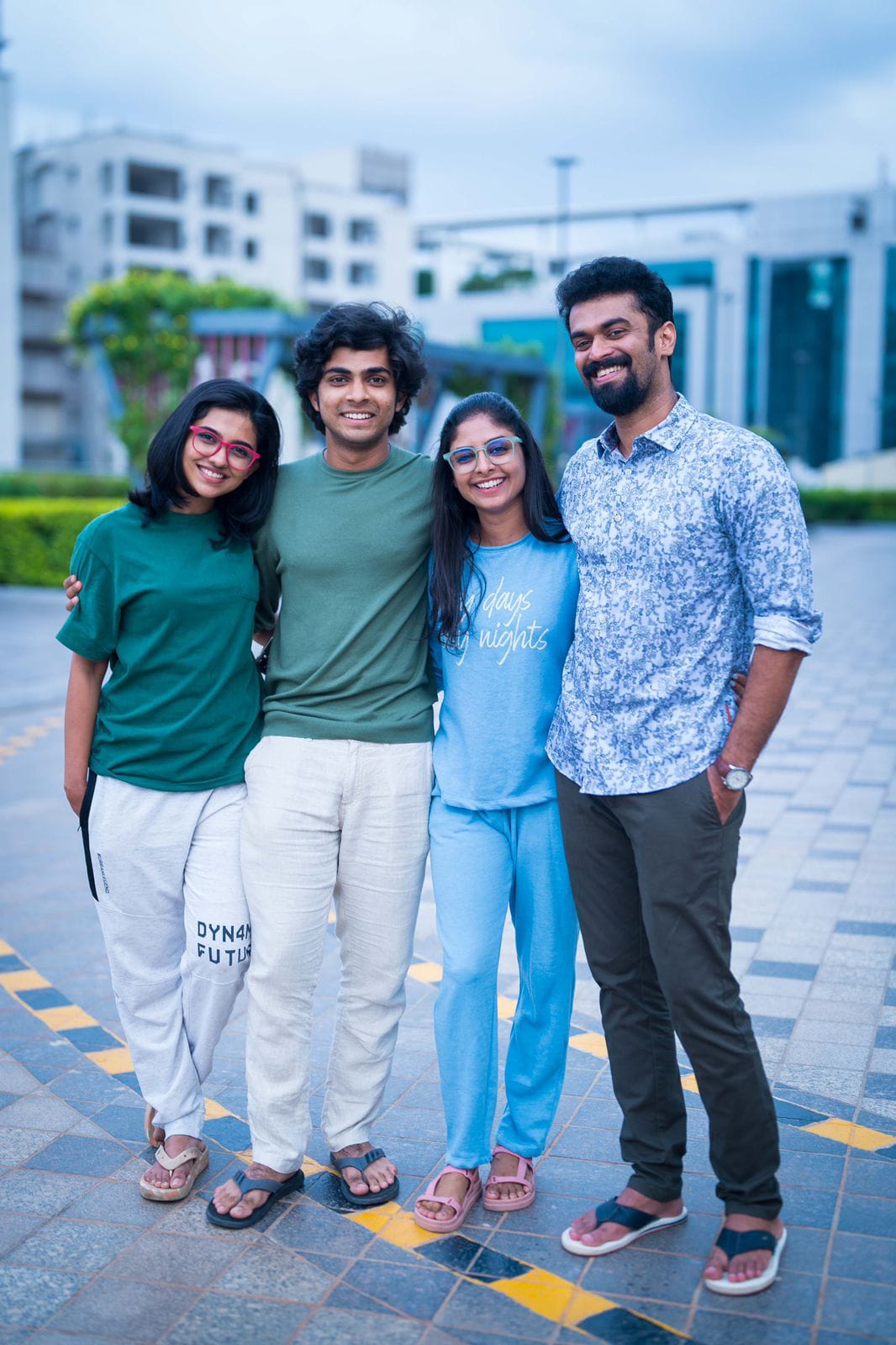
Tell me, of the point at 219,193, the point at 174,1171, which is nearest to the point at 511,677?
the point at 174,1171

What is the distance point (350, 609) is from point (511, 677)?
39 cm

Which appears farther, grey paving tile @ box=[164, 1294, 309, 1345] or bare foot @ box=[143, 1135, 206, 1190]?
bare foot @ box=[143, 1135, 206, 1190]

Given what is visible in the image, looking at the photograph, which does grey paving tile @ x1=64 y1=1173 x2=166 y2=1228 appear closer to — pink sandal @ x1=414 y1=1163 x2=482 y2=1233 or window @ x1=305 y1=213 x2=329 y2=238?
pink sandal @ x1=414 y1=1163 x2=482 y2=1233

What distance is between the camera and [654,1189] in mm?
2982

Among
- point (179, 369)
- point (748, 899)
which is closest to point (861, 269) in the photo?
point (179, 369)

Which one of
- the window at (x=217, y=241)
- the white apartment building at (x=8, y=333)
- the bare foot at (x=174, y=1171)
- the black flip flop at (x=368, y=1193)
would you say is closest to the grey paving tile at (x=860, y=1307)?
the black flip flop at (x=368, y=1193)

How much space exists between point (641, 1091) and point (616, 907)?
43 centimetres

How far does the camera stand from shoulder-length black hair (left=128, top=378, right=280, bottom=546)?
3.08 m

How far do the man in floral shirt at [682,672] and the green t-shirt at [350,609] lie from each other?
1.32 ft

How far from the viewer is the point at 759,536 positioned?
263cm

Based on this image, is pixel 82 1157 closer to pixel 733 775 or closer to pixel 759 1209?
pixel 759 1209

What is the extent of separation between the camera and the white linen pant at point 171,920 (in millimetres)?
3102

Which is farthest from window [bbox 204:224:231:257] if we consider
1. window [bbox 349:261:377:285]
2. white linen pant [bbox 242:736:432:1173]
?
white linen pant [bbox 242:736:432:1173]

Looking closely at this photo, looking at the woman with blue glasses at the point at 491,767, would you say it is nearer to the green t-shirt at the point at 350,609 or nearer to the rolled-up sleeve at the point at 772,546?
the green t-shirt at the point at 350,609
